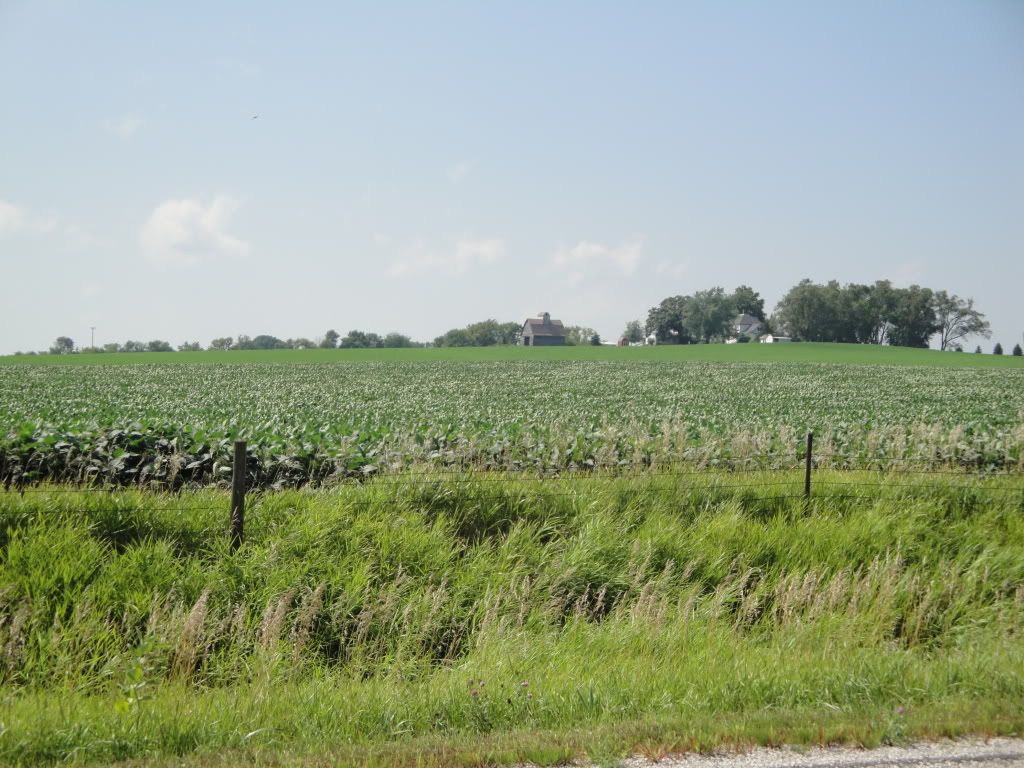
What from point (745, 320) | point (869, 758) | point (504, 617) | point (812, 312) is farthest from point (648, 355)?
point (869, 758)

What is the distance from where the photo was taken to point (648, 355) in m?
92.4

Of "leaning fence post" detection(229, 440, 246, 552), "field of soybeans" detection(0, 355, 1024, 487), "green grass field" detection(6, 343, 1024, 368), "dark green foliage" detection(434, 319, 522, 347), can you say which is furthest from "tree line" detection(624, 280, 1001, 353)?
"leaning fence post" detection(229, 440, 246, 552)

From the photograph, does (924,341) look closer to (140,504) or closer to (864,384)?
(864,384)

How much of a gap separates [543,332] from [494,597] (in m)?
143

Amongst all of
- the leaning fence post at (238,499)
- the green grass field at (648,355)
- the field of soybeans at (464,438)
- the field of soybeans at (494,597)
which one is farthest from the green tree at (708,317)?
the leaning fence post at (238,499)

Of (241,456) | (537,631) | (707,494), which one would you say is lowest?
(537,631)

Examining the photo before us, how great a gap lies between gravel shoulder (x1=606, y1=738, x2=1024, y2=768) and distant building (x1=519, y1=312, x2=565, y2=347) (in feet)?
475

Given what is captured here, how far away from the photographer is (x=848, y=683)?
5770 millimetres

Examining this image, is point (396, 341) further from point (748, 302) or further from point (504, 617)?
point (504, 617)

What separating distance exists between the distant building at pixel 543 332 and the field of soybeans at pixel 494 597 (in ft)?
440

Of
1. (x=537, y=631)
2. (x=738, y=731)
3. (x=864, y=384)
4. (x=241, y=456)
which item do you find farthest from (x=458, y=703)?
(x=864, y=384)

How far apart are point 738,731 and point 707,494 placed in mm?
6517

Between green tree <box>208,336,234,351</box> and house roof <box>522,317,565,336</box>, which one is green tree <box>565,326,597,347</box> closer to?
house roof <box>522,317,565,336</box>

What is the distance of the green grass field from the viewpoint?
81.8 metres
